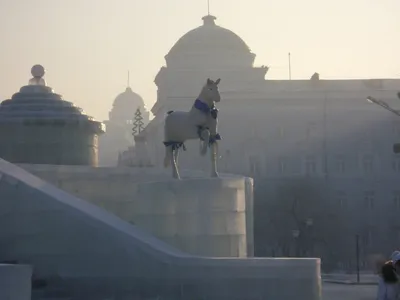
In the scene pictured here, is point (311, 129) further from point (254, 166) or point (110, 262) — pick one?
point (110, 262)

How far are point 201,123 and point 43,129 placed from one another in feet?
23.8

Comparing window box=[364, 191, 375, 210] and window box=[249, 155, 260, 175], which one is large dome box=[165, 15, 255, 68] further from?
window box=[364, 191, 375, 210]

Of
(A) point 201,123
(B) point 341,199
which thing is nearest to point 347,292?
(A) point 201,123

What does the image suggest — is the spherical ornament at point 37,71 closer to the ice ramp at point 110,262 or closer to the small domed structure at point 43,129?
the small domed structure at point 43,129

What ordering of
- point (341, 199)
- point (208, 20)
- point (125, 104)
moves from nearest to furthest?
point (341, 199)
point (208, 20)
point (125, 104)

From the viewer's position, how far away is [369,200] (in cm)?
5281

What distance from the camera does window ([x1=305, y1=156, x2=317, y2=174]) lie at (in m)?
53.3

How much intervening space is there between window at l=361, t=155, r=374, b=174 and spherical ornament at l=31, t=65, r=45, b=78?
3095 cm

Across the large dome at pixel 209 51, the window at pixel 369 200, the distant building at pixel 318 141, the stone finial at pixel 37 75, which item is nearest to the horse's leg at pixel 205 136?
the stone finial at pixel 37 75

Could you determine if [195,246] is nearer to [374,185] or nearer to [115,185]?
[115,185]

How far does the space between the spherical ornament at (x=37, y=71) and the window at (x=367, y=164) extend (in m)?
30.9

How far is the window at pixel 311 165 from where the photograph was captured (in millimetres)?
53312

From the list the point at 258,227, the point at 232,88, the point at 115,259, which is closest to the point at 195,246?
the point at 115,259

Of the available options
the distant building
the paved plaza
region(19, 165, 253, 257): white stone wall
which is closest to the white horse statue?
region(19, 165, 253, 257): white stone wall
